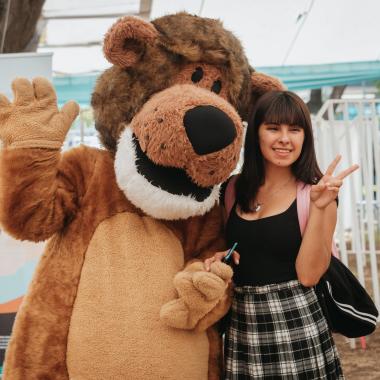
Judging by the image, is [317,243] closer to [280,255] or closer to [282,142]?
[280,255]

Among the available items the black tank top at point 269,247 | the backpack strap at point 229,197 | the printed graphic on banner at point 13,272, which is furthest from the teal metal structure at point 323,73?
the black tank top at point 269,247

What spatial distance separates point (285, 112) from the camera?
1.79m

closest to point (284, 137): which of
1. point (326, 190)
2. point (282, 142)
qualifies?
point (282, 142)

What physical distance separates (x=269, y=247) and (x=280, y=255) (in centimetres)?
5

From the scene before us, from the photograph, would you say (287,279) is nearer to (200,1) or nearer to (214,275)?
(214,275)

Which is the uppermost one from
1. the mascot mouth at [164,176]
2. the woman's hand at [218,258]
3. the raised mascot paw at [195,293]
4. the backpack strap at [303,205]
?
the mascot mouth at [164,176]

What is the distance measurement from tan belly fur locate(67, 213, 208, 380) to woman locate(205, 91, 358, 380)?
182mm

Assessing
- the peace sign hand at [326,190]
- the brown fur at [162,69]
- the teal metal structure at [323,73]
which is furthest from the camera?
the teal metal structure at [323,73]

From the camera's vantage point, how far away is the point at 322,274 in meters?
1.73

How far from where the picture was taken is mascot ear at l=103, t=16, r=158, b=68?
5.39 feet

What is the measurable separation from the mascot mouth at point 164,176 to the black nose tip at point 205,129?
4.2 inches

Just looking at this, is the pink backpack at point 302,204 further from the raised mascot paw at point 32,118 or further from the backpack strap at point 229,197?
the raised mascot paw at point 32,118

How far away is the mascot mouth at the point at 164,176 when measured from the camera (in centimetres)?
153

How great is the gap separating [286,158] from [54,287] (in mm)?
889
